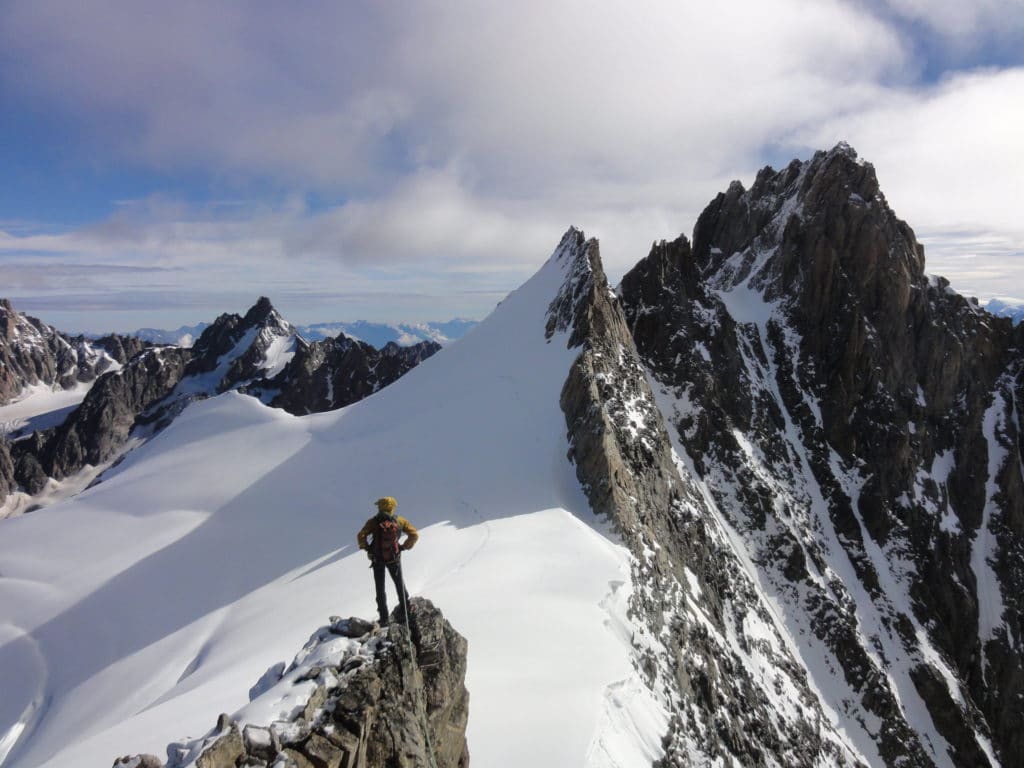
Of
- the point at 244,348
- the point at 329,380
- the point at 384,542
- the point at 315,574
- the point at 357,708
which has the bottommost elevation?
the point at 329,380

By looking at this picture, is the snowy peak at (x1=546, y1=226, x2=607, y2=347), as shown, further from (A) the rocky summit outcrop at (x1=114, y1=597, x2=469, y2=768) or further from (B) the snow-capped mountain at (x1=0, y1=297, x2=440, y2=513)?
(B) the snow-capped mountain at (x1=0, y1=297, x2=440, y2=513)

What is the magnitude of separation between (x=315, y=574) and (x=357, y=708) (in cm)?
1579

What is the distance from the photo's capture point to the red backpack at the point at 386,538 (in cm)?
999

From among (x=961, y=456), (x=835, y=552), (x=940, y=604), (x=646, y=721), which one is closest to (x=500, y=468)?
(x=646, y=721)

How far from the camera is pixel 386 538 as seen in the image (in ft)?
32.9

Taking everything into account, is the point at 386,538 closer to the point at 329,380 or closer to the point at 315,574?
the point at 315,574

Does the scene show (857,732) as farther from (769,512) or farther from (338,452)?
(338,452)

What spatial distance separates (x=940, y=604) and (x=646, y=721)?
57.5 m

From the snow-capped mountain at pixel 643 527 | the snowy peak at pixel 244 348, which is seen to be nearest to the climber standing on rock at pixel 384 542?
the snow-capped mountain at pixel 643 527

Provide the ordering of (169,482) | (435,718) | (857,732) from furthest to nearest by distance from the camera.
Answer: (857,732)
(169,482)
(435,718)

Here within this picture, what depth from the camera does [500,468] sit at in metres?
29.9

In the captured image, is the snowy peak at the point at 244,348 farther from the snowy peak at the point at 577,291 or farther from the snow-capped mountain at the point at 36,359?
the snowy peak at the point at 577,291

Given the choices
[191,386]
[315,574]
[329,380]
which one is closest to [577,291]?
[315,574]

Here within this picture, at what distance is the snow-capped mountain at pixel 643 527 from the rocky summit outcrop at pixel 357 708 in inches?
16.9
